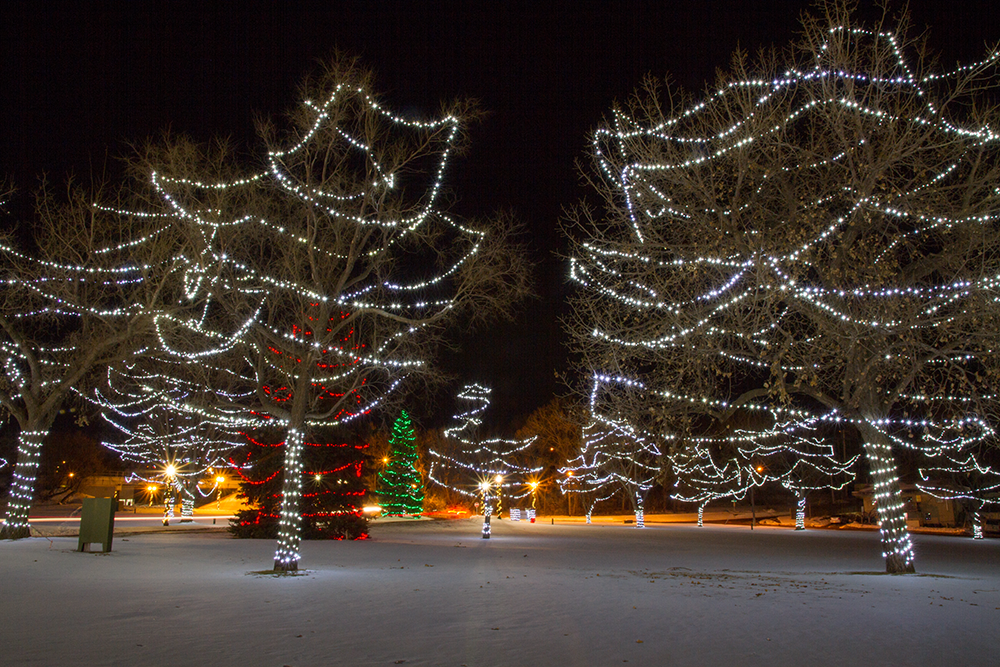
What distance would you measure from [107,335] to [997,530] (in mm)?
40761

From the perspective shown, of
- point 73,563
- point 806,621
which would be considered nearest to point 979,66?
point 806,621

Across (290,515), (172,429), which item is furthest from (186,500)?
(290,515)

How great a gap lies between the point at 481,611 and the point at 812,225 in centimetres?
701

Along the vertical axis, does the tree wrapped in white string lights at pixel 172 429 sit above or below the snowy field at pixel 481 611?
above

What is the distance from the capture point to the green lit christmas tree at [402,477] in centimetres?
4775

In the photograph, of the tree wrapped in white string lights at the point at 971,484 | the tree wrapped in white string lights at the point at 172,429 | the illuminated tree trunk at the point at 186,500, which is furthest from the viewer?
the illuminated tree trunk at the point at 186,500

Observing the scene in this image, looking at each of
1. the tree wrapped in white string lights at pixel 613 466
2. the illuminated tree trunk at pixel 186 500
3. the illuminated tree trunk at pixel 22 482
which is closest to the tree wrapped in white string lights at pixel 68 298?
the illuminated tree trunk at pixel 22 482

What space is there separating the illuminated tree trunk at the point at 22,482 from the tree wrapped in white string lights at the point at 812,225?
15.6 m

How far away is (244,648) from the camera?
6727 millimetres

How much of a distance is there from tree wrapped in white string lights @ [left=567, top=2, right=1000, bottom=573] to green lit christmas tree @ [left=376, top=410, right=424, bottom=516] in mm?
36704

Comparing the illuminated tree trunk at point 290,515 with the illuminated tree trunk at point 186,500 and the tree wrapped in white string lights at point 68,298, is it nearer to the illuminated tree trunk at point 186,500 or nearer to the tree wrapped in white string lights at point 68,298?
the tree wrapped in white string lights at point 68,298

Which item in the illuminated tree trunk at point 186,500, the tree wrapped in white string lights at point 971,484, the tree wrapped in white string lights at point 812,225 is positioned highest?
the tree wrapped in white string lights at point 812,225

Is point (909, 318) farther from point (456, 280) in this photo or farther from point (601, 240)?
point (456, 280)

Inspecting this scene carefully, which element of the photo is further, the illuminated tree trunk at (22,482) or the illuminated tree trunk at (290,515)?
the illuminated tree trunk at (22,482)
